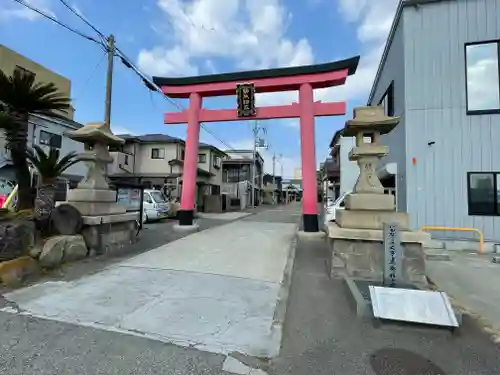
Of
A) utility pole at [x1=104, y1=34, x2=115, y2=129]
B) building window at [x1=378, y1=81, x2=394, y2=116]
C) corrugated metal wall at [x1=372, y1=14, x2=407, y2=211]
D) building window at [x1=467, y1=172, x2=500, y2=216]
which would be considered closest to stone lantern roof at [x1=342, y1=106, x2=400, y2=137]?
corrugated metal wall at [x1=372, y1=14, x2=407, y2=211]

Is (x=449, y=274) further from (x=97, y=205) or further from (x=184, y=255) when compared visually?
(x=97, y=205)

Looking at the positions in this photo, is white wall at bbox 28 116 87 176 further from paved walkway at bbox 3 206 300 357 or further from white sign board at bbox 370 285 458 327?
white sign board at bbox 370 285 458 327

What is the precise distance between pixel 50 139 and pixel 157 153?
25.1 ft

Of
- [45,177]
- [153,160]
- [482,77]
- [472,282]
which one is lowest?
[472,282]

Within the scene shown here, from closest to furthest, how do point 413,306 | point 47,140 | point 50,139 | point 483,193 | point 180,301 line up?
1. point 413,306
2. point 180,301
3. point 483,193
4. point 47,140
5. point 50,139

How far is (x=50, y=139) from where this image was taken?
14734mm

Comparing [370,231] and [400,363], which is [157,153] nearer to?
[370,231]

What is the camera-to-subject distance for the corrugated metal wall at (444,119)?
24.4 feet

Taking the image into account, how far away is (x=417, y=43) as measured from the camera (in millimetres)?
7914

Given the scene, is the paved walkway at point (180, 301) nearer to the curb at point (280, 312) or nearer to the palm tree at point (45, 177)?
the curb at point (280, 312)

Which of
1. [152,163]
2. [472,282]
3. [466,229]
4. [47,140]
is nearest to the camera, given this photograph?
[472,282]

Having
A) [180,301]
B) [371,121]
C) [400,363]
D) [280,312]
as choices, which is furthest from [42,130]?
[400,363]

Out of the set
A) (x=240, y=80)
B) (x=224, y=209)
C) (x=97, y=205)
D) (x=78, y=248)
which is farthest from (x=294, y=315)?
(x=224, y=209)

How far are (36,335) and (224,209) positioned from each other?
19.2 metres
